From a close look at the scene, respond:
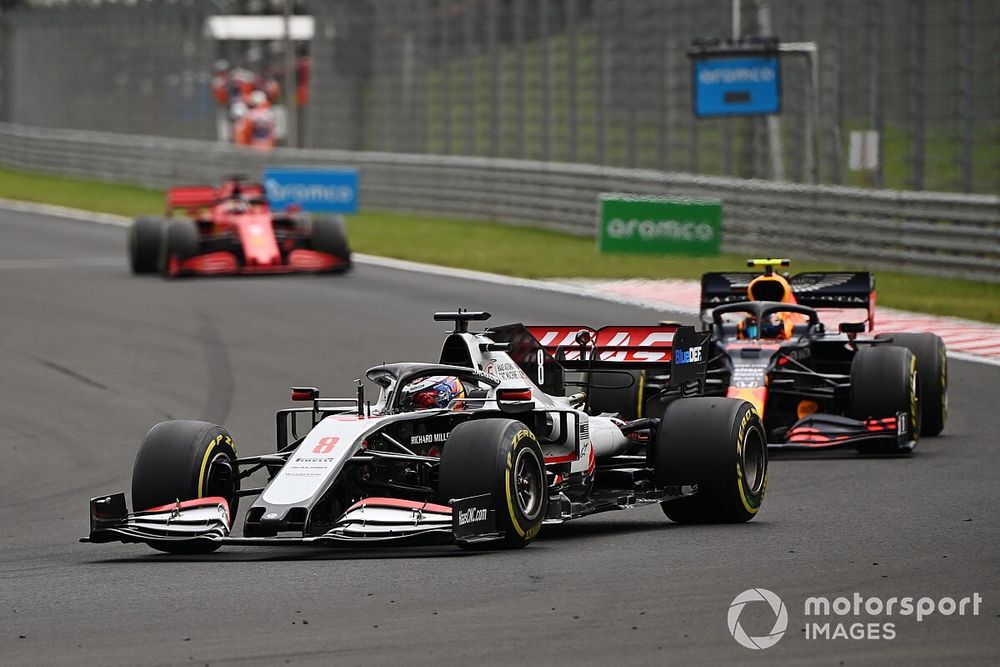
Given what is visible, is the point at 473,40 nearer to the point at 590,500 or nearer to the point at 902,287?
the point at 902,287

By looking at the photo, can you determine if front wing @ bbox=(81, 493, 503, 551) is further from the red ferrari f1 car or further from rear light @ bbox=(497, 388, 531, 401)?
the red ferrari f1 car

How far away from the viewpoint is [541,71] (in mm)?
35844

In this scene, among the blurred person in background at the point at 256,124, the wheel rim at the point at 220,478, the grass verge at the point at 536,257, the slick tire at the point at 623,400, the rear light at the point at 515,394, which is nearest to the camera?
the wheel rim at the point at 220,478

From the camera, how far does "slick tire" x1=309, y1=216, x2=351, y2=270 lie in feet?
87.6

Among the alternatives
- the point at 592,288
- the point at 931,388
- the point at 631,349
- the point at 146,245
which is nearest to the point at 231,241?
the point at 146,245

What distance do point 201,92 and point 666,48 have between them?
817 inches

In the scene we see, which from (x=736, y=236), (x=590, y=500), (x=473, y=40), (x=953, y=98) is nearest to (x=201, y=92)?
(x=473, y=40)

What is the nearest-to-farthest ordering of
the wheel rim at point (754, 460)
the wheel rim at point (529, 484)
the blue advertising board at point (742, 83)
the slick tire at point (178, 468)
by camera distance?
the wheel rim at point (529, 484) → the slick tire at point (178, 468) → the wheel rim at point (754, 460) → the blue advertising board at point (742, 83)

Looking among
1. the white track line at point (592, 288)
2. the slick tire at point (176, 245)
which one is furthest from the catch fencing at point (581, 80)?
the slick tire at point (176, 245)

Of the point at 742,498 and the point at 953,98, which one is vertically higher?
the point at 953,98

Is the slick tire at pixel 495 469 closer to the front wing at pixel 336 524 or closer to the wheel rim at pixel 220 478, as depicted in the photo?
the front wing at pixel 336 524

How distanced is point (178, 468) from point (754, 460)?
3.38 meters

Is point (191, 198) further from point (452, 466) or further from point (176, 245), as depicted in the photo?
point (452, 466)

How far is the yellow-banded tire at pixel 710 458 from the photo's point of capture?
10.6 metres
